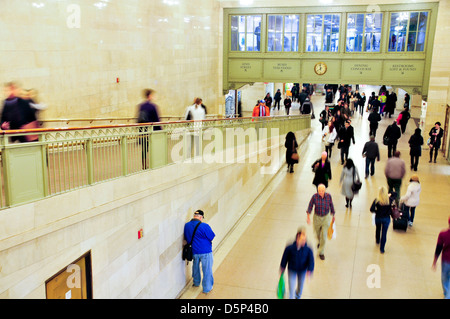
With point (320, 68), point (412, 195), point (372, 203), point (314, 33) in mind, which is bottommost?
point (372, 203)

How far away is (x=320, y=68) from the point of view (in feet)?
70.3

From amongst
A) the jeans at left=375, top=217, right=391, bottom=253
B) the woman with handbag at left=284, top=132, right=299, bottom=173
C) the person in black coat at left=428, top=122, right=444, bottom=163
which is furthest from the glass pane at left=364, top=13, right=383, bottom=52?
the jeans at left=375, top=217, right=391, bottom=253

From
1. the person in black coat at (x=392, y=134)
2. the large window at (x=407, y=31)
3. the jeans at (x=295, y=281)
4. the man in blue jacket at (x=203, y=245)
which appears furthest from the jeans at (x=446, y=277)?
the large window at (x=407, y=31)

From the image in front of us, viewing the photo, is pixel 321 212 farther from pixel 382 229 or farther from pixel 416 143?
pixel 416 143

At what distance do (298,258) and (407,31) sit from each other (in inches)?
657

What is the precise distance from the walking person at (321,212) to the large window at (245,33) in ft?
48.8

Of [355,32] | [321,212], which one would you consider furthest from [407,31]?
[321,212]

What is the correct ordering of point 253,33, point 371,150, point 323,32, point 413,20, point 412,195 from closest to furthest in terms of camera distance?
point 412,195, point 371,150, point 413,20, point 323,32, point 253,33

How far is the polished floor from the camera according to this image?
8.05m

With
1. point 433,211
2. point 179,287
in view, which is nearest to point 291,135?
point 433,211

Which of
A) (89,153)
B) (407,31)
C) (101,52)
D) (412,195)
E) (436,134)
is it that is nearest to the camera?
(89,153)

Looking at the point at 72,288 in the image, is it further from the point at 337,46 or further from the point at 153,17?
the point at 337,46

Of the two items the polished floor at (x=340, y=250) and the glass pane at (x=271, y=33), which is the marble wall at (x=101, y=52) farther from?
the polished floor at (x=340, y=250)

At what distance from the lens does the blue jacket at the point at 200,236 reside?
845cm
